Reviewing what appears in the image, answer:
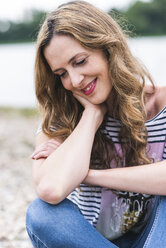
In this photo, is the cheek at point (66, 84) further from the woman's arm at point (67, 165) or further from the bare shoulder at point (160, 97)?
the bare shoulder at point (160, 97)

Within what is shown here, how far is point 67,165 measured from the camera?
96.2 inches

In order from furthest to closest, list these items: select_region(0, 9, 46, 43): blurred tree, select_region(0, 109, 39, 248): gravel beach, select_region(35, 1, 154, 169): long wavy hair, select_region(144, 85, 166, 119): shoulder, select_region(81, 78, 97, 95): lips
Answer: select_region(0, 9, 46, 43): blurred tree → select_region(0, 109, 39, 248): gravel beach → select_region(144, 85, 166, 119): shoulder → select_region(81, 78, 97, 95): lips → select_region(35, 1, 154, 169): long wavy hair

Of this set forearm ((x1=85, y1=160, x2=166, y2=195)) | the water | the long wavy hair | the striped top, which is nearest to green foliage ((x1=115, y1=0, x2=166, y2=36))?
the water

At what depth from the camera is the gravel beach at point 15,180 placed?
3666 mm

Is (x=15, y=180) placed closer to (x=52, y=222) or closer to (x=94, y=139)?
(x=94, y=139)

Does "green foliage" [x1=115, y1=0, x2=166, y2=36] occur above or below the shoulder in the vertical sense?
below

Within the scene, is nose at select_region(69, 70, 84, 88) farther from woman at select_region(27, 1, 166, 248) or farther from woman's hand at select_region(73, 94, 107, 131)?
woman's hand at select_region(73, 94, 107, 131)

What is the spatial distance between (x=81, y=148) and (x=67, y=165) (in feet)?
0.52

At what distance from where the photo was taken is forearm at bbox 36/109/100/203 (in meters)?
2.35

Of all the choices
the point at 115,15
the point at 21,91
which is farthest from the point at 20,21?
the point at 115,15

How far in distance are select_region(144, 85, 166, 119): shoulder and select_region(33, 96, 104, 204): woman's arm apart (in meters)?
0.37

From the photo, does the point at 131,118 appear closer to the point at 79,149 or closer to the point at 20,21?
the point at 79,149

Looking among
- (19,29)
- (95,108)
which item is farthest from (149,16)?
(95,108)

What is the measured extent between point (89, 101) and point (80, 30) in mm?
541
